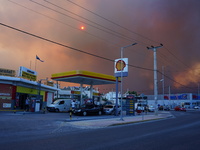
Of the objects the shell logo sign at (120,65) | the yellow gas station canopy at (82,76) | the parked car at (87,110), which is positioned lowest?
the parked car at (87,110)

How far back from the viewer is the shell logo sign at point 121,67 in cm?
2295

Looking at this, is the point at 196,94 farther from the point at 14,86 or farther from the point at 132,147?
the point at 132,147

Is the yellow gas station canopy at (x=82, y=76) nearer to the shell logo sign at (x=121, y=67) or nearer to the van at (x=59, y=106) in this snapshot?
the van at (x=59, y=106)

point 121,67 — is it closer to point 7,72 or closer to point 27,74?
point 27,74

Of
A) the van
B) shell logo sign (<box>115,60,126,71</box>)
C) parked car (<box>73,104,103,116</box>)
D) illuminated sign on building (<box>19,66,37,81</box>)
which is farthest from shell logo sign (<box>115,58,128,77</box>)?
illuminated sign on building (<box>19,66,37,81</box>)

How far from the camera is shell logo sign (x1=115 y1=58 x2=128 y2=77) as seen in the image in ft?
75.3

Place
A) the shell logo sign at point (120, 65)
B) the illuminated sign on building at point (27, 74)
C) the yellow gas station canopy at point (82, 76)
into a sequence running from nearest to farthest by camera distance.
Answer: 1. the shell logo sign at point (120, 65)
2. the yellow gas station canopy at point (82, 76)
3. the illuminated sign on building at point (27, 74)

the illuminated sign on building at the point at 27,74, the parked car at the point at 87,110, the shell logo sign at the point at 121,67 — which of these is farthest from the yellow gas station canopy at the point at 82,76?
the shell logo sign at the point at 121,67

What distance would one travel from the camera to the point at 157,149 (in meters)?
7.86

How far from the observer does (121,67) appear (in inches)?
914

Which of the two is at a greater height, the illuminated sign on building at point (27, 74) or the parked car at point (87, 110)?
the illuminated sign on building at point (27, 74)

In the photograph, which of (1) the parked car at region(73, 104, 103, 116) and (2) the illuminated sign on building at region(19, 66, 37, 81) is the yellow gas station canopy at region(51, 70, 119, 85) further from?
(1) the parked car at region(73, 104, 103, 116)

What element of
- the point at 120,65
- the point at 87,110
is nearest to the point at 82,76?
the point at 87,110

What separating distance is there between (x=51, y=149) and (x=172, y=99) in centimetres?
9618
